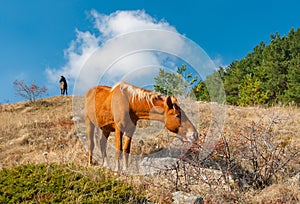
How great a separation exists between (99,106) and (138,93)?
1.22 metres

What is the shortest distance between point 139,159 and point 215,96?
87.3 inches

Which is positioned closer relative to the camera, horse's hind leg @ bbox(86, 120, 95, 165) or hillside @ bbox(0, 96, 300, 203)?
hillside @ bbox(0, 96, 300, 203)

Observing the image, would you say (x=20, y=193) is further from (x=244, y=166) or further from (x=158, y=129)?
(x=244, y=166)

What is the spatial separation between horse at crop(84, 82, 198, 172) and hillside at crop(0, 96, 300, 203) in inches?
23.8

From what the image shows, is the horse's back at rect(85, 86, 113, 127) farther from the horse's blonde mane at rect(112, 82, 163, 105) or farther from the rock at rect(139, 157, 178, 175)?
the rock at rect(139, 157, 178, 175)

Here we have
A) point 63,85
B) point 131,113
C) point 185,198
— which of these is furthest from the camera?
point 63,85

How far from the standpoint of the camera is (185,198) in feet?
14.9

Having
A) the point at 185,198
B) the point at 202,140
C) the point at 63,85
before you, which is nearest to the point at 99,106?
the point at 202,140

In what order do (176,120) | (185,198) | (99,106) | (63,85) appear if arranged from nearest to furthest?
(185,198)
(176,120)
(99,106)
(63,85)

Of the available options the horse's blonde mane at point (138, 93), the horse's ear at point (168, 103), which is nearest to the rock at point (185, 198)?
the horse's ear at point (168, 103)

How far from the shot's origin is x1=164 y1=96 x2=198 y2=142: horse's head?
5727 mm

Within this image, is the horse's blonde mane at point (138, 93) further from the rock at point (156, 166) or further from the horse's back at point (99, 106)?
the rock at point (156, 166)

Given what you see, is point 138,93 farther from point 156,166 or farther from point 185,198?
point 185,198

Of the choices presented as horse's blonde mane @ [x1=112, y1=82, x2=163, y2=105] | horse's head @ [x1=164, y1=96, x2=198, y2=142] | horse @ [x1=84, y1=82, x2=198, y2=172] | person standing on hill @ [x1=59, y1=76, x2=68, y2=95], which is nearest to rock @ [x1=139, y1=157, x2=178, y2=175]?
horse @ [x1=84, y1=82, x2=198, y2=172]
